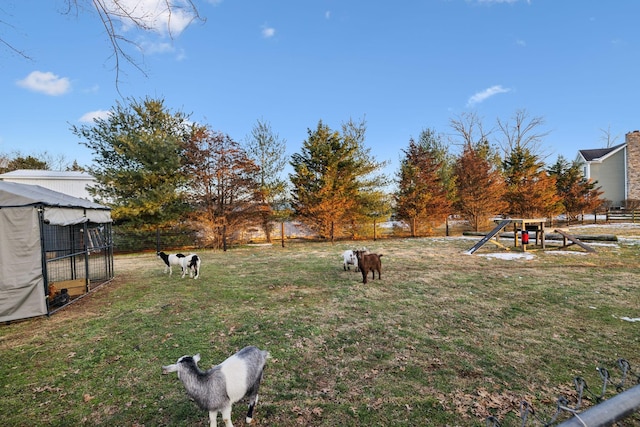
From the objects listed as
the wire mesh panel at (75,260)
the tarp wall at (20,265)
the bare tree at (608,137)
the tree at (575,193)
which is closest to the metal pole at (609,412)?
the wire mesh panel at (75,260)

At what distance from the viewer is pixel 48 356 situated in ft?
11.8

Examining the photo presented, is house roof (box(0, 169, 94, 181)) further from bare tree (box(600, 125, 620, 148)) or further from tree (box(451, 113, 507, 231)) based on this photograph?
bare tree (box(600, 125, 620, 148))

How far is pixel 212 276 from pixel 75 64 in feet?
19.5

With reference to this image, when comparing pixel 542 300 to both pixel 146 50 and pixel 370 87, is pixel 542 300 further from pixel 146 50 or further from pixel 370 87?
pixel 370 87

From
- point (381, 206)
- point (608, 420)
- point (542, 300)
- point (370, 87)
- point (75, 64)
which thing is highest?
point (370, 87)

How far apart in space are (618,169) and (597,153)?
330cm

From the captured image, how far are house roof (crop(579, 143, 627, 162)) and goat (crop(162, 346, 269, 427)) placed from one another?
41.6 meters

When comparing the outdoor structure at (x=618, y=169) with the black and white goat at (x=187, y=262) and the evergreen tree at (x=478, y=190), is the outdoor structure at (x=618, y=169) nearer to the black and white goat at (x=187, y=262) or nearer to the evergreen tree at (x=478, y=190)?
the evergreen tree at (x=478, y=190)

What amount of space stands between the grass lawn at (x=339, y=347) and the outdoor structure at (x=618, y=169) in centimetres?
3173

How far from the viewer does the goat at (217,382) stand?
2064mm

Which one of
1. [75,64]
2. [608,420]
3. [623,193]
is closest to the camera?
[608,420]

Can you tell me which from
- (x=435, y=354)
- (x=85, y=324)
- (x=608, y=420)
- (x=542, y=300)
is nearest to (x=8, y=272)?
(x=85, y=324)

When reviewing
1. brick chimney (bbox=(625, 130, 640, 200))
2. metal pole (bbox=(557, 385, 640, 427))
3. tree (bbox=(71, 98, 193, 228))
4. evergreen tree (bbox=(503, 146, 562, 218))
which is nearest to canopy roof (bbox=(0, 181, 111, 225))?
metal pole (bbox=(557, 385, 640, 427))

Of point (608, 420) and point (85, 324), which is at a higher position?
point (608, 420)
